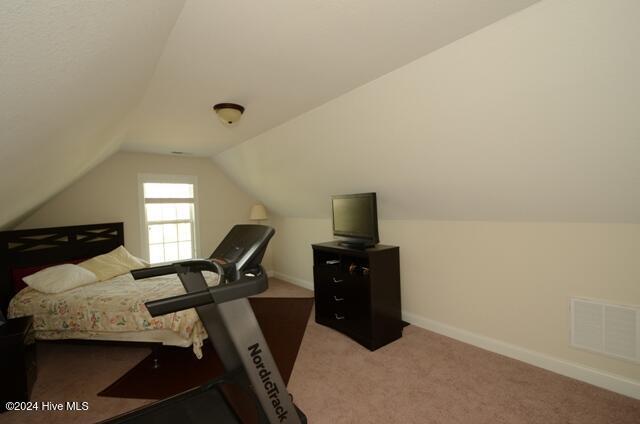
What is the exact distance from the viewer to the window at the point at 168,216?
14.8ft

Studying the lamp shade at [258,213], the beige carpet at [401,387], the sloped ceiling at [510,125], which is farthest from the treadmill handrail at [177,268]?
the lamp shade at [258,213]

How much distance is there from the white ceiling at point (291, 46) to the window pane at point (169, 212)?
2306 mm

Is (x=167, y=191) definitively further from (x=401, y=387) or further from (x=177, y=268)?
(x=401, y=387)

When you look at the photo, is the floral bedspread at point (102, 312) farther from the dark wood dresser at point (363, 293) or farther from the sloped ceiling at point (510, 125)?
the sloped ceiling at point (510, 125)

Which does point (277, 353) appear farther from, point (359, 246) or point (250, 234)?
point (250, 234)

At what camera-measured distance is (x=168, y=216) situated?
4.75m

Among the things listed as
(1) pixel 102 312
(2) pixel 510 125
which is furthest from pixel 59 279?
(2) pixel 510 125

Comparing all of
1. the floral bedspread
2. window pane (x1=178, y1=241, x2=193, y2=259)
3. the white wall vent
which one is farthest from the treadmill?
window pane (x1=178, y1=241, x2=193, y2=259)

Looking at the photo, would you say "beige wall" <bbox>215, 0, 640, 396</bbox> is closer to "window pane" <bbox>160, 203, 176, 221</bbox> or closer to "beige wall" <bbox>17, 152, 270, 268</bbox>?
"beige wall" <bbox>17, 152, 270, 268</bbox>

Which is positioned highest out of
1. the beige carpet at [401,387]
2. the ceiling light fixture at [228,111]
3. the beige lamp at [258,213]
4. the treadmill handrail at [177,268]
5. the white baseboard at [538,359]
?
the ceiling light fixture at [228,111]

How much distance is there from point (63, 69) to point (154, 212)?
13.4 feet

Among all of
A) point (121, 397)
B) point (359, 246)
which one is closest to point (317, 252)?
point (359, 246)

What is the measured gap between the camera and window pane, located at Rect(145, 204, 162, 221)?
14.9ft

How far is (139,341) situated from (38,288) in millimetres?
1244
